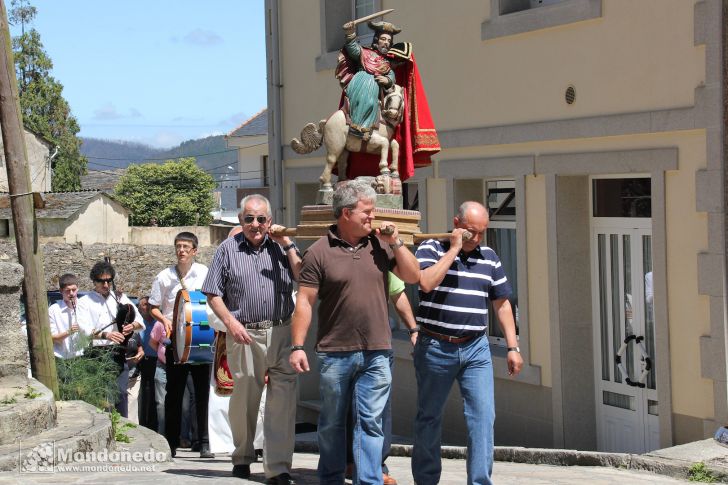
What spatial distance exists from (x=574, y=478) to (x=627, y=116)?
360 centimetres

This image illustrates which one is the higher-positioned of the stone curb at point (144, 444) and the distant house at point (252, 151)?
the distant house at point (252, 151)

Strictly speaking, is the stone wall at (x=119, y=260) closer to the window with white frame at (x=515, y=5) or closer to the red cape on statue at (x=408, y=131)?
the window with white frame at (x=515, y=5)

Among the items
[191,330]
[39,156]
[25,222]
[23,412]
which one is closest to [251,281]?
[23,412]

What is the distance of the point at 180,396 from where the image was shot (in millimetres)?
10289

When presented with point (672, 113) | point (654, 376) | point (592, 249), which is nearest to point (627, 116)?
point (672, 113)

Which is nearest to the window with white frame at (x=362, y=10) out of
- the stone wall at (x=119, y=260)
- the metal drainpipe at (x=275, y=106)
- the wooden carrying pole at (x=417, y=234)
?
the metal drainpipe at (x=275, y=106)

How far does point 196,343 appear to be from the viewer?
9805 mm

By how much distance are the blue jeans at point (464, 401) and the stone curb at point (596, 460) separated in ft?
7.32

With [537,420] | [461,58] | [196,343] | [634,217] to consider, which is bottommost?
[537,420]

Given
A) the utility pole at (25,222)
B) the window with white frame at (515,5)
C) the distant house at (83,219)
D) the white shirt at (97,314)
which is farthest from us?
the distant house at (83,219)

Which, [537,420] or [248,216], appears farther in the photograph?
[537,420]

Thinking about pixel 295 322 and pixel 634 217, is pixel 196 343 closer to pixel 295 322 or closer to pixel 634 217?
pixel 295 322

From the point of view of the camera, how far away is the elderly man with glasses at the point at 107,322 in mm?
10805

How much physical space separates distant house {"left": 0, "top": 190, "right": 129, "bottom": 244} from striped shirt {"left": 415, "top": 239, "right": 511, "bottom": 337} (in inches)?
1265
